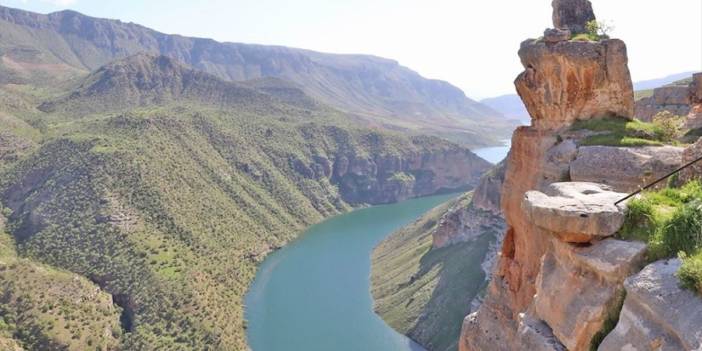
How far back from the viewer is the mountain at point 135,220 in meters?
76.6

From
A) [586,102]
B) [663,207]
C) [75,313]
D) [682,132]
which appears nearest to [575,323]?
[663,207]

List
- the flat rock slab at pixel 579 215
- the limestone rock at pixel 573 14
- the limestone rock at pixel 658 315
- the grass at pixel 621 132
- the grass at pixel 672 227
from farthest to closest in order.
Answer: the limestone rock at pixel 573 14 < the grass at pixel 621 132 < the flat rock slab at pixel 579 215 < the grass at pixel 672 227 < the limestone rock at pixel 658 315

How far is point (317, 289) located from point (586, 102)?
287 feet

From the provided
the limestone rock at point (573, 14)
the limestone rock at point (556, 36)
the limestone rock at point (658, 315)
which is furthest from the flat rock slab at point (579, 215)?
the limestone rock at point (573, 14)

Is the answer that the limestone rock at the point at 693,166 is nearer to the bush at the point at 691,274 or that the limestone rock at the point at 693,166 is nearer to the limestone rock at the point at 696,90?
the bush at the point at 691,274

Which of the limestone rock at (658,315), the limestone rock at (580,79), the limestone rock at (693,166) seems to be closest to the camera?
the limestone rock at (658,315)

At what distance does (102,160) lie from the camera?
11550cm

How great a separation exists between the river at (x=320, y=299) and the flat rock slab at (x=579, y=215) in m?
66.6

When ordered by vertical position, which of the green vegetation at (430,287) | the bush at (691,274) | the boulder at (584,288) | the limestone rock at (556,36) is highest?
the limestone rock at (556,36)

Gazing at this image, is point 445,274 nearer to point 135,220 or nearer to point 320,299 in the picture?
point 320,299

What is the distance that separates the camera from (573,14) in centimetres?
2664

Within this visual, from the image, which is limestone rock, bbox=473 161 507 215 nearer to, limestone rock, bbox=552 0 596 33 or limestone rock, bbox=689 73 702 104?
limestone rock, bbox=689 73 702 104

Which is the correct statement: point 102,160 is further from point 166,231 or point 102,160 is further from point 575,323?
point 575,323

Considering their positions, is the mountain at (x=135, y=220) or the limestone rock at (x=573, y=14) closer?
the limestone rock at (x=573, y=14)
